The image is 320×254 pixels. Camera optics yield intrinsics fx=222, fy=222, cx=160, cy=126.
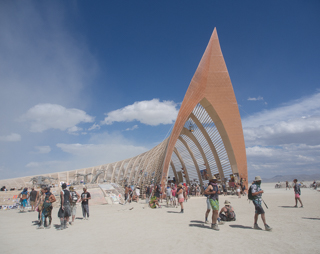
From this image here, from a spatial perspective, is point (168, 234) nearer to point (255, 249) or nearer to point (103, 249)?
point (103, 249)

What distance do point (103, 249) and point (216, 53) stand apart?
1769 cm

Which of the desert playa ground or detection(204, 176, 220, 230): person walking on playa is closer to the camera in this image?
the desert playa ground

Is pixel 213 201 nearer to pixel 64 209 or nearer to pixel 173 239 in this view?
Result: pixel 173 239

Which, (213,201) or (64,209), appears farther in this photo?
(64,209)

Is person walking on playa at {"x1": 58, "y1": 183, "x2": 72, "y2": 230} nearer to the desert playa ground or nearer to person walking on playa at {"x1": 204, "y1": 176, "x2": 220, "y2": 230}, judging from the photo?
the desert playa ground

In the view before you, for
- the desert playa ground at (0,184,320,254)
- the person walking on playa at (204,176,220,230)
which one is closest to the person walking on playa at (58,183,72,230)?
the desert playa ground at (0,184,320,254)

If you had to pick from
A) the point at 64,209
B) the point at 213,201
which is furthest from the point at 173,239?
the point at 64,209

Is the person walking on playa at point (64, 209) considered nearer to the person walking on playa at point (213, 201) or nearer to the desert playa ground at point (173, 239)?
the desert playa ground at point (173, 239)

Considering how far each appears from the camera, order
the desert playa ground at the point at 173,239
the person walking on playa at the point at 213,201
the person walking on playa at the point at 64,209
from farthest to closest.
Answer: the person walking on playa at the point at 64,209 < the person walking on playa at the point at 213,201 < the desert playa ground at the point at 173,239

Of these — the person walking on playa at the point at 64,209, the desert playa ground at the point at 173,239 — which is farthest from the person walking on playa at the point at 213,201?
the person walking on playa at the point at 64,209

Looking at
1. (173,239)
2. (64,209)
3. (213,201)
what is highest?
(213,201)

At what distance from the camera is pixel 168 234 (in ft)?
A: 18.1

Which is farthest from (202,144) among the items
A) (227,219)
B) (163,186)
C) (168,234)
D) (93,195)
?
(168,234)

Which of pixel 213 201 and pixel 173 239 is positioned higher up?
pixel 213 201
